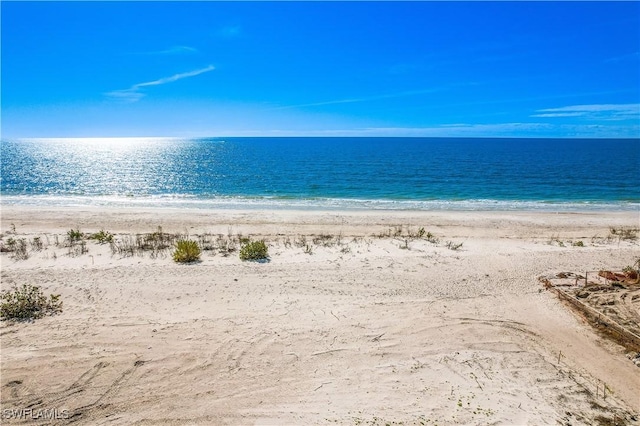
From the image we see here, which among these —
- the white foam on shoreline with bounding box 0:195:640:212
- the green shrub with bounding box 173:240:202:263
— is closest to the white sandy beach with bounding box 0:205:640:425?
the green shrub with bounding box 173:240:202:263

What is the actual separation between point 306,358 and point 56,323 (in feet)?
19.2

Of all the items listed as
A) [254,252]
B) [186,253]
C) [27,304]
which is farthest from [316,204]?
[27,304]

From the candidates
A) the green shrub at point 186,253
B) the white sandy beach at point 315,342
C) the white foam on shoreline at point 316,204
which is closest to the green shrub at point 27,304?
the white sandy beach at point 315,342

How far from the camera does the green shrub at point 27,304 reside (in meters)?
8.54

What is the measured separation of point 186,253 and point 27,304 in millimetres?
4527

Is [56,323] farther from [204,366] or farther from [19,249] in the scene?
[19,249]

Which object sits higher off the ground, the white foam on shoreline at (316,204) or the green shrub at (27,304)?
the white foam on shoreline at (316,204)

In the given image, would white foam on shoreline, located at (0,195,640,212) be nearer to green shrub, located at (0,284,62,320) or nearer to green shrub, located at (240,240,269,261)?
green shrub, located at (240,240,269,261)

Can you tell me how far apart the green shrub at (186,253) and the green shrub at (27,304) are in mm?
3625

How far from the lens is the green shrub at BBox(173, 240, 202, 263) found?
12.4 m

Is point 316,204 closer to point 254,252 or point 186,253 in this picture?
point 254,252

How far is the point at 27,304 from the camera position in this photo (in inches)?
346

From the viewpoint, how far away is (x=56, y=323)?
27.3ft

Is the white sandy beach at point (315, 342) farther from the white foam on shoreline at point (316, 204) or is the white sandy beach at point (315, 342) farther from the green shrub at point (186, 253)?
the white foam on shoreline at point (316, 204)
